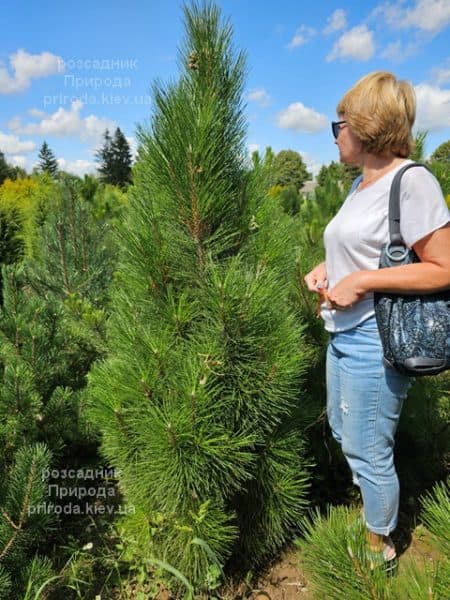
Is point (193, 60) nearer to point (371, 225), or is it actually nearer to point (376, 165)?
point (376, 165)

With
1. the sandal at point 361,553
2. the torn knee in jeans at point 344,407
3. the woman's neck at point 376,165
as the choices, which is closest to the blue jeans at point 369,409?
the torn knee in jeans at point 344,407

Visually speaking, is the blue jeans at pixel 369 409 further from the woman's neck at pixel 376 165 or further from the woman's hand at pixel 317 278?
the woman's neck at pixel 376 165

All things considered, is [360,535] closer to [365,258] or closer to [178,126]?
[365,258]

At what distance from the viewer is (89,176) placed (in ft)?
21.8

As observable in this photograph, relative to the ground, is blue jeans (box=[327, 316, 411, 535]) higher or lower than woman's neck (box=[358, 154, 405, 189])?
lower

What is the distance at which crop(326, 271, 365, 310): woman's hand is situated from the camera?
4.33 ft

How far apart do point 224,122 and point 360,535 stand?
53.1 inches

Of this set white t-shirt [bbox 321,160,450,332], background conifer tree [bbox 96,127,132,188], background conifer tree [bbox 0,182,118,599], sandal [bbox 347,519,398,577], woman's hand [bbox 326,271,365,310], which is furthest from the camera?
background conifer tree [bbox 96,127,132,188]

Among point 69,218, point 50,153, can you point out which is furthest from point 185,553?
point 50,153

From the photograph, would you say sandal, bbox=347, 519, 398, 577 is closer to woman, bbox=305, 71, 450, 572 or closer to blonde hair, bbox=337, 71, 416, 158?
woman, bbox=305, 71, 450, 572

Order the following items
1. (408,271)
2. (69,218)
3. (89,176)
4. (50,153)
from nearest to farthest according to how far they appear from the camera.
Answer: (408,271), (69,218), (89,176), (50,153)

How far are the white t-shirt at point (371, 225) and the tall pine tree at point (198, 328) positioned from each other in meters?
0.23

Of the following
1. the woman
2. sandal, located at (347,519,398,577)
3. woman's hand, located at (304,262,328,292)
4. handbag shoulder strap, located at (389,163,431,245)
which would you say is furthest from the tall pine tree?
sandal, located at (347,519,398,577)

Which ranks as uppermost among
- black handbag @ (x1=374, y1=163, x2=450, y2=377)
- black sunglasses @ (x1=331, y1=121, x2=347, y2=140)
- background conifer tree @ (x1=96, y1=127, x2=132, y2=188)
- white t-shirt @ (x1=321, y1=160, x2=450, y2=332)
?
background conifer tree @ (x1=96, y1=127, x2=132, y2=188)
